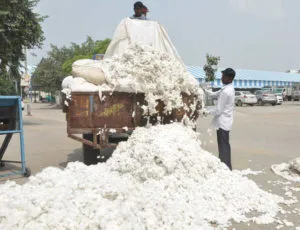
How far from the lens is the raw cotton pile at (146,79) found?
5.97 m

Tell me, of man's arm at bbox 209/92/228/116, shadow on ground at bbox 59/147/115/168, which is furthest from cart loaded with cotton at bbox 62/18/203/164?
shadow on ground at bbox 59/147/115/168

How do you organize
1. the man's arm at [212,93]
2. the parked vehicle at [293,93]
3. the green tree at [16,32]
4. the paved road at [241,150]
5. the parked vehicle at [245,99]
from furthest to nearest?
the parked vehicle at [293,93] < the parked vehicle at [245,99] < the green tree at [16,32] < the paved road at [241,150] < the man's arm at [212,93]

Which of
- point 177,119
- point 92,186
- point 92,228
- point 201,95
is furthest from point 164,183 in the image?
point 201,95

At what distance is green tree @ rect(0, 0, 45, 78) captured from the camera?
1479cm

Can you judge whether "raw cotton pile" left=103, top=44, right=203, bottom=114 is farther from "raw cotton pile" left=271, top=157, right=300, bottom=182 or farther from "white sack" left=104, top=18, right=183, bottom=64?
"raw cotton pile" left=271, top=157, right=300, bottom=182

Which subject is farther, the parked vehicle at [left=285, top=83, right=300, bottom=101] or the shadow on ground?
the parked vehicle at [left=285, top=83, right=300, bottom=101]

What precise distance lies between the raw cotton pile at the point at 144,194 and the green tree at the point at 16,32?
11.2m

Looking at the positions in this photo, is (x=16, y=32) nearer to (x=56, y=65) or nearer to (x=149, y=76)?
(x=149, y=76)

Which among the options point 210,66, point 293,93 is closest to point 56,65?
point 210,66

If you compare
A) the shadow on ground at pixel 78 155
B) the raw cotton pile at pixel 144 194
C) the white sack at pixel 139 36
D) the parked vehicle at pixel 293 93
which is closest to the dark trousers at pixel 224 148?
the raw cotton pile at pixel 144 194

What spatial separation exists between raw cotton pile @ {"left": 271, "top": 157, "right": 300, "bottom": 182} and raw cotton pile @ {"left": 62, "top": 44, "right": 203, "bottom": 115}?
2.18 m

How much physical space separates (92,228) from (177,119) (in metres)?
3.10

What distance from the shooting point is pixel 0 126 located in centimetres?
637

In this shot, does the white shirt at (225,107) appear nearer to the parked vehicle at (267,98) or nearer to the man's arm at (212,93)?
the man's arm at (212,93)
